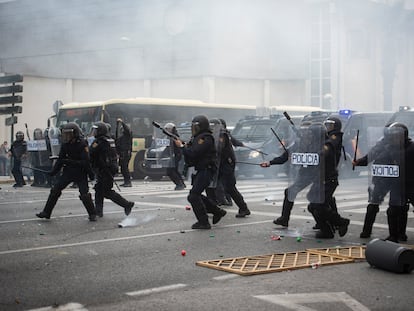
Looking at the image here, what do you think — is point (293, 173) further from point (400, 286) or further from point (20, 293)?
point (20, 293)

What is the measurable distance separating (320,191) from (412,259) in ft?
7.85

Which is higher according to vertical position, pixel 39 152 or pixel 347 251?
pixel 39 152

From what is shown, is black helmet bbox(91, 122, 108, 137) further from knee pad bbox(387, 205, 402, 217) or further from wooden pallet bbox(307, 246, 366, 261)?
knee pad bbox(387, 205, 402, 217)

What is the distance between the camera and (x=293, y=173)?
9.55 meters

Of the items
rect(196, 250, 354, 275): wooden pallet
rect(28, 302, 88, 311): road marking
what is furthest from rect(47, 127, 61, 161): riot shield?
rect(28, 302, 88, 311): road marking

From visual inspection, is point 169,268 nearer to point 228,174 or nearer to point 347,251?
point 347,251

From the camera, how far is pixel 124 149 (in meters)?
18.4

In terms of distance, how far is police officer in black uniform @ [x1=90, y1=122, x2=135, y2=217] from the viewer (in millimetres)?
10812

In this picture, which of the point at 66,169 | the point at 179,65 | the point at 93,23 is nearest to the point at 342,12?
the point at 179,65

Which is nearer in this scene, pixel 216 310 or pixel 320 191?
pixel 216 310

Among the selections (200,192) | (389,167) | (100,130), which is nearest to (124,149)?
(100,130)

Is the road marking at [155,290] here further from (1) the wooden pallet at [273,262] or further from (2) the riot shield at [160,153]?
(2) the riot shield at [160,153]

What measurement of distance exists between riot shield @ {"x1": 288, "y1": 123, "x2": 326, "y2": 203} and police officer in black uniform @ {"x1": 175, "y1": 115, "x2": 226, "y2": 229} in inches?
48.4

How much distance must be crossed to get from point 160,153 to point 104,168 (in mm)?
9109
